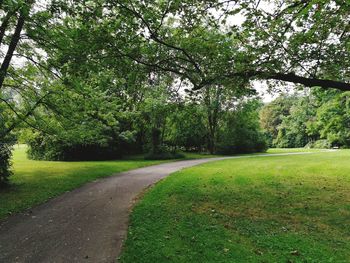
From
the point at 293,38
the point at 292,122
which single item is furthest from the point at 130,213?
the point at 292,122

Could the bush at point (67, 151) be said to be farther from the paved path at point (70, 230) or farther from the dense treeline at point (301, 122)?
the dense treeline at point (301, 122)

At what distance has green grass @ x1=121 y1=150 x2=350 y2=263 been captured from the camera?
5691 millimetres

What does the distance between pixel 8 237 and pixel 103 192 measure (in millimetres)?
5293

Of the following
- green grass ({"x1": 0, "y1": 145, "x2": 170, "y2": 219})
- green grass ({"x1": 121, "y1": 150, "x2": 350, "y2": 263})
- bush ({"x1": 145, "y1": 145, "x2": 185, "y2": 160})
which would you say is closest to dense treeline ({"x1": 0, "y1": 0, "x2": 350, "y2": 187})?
green grass ({"x1": 0, "y1": 145, "x2": 170, "y2": 219})

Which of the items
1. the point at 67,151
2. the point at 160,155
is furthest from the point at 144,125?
the point at 67,151

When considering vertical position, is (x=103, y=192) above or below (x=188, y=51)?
below

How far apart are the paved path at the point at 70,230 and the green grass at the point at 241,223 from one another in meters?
0.52

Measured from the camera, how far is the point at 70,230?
7008mm

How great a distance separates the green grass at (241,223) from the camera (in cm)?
569

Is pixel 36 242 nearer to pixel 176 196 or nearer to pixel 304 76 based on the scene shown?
pixel 176 196

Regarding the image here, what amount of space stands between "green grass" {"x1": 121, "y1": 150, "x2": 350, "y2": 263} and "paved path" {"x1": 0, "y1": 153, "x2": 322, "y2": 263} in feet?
1.71

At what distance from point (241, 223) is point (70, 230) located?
4632 millimetres

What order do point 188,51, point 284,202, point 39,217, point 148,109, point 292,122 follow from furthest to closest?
point 292,122
point 148,109
point 284,202
point 188,51
point 39,217

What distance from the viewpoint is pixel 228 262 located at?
5.24 m
